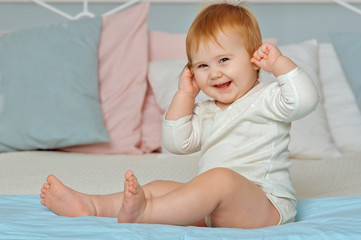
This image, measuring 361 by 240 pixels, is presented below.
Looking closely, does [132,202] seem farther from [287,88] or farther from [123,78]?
[123,78]

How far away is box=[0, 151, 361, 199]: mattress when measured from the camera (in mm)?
1378

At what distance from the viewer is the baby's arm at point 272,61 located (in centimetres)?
107

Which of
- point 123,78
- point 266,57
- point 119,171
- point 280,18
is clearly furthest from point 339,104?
point 266,57

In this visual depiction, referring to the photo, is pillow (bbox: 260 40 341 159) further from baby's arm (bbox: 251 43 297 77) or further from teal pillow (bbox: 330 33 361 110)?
baby's arm (bbox: 251 43 297 77)

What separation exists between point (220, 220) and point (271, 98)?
0.26m

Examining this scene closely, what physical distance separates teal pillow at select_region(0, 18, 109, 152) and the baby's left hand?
89 centimetres

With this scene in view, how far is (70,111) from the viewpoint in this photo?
1891 millimetres

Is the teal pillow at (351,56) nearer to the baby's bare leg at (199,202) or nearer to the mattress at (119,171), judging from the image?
the mattress at (119,171)

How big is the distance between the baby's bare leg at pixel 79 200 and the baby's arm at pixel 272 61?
12.2 inches

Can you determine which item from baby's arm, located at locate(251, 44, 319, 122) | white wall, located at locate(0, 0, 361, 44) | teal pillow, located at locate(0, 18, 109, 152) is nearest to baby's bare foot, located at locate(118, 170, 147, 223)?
baby's arm, located at locate(251, 44, 319, 122)

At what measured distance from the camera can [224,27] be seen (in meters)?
1.12

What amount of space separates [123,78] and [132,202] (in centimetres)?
115

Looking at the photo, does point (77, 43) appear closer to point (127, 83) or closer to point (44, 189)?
point (127, 83)

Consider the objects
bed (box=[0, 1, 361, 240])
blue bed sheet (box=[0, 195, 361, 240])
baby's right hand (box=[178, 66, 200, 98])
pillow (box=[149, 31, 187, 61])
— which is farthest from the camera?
pillow (box=[149, 31, 187, 61])
